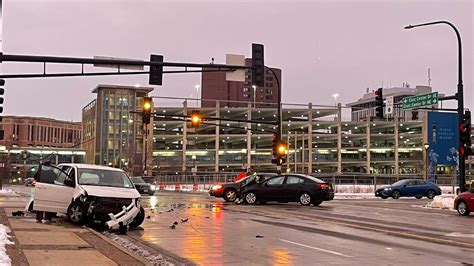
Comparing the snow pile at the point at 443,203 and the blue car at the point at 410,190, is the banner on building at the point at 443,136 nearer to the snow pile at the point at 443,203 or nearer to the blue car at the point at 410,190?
the blue car at the point at 410,190

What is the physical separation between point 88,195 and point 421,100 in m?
22.3

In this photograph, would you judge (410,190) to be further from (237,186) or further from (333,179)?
(237,186)

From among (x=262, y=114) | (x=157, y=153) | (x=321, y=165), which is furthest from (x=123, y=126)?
(x=321, y=165)

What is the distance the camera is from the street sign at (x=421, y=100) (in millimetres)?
31453

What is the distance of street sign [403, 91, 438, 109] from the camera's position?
103 ft

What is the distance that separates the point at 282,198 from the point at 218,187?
5.04 meters

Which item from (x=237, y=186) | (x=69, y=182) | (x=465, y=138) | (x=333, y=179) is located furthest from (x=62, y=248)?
(x=333, y=179)

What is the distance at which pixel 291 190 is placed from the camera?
90.0 feet

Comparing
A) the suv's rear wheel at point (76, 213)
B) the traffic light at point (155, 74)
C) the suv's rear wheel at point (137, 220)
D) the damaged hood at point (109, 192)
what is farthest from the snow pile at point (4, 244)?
the traffic light at point (155, 74)

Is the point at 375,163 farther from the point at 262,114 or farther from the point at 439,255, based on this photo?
the point at 439,255

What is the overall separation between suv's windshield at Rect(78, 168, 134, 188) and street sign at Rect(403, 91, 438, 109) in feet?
65.1

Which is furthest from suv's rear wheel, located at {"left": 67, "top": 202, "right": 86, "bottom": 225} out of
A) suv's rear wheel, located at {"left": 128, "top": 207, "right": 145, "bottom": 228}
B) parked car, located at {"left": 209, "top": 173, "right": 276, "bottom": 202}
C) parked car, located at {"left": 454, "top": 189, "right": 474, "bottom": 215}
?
parked car, located at {"left": 454, "top": 189, "right": 474, "bottom": 215}

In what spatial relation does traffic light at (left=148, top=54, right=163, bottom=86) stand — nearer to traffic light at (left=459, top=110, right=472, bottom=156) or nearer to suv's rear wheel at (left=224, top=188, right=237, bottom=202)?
suv's rear wheel at (left=224, top=188, right=237, bottom=202)

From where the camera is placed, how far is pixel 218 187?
31.5 m
